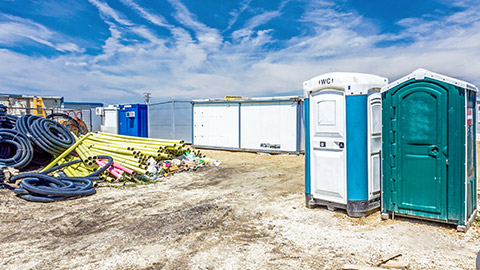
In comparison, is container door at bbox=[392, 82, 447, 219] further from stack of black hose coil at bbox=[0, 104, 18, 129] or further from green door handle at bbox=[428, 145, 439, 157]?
stack of black hose coil at bbox=[0, 104, 18, 129]

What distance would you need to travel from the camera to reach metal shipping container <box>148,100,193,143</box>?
19.7 m

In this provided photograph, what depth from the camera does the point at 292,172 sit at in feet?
35.2

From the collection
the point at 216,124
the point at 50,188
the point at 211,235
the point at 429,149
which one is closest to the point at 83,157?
the point at 50,188

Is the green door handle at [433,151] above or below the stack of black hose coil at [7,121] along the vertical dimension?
below

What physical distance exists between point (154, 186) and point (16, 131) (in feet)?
19.2

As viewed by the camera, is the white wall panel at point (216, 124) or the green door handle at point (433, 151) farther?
the white wall panel at point (216, 124)

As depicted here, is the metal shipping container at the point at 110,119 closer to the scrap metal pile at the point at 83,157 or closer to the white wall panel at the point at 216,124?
the white wall panel at the point at 216,124

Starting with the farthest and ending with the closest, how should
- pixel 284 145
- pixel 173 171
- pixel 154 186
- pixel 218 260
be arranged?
pixel 284 145 → pixel 173 171 → pixel 154 186 → pixel 218 260

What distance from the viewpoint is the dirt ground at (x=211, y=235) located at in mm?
4059

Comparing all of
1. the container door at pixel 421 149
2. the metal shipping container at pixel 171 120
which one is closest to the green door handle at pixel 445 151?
the container door at pixel 421 149

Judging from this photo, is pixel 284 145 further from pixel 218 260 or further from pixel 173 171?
pixel 218 260

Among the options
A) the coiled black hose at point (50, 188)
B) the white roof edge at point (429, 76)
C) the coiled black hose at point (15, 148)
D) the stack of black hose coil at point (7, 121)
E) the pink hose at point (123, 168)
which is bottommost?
the coiled black hose at point (50, 188)

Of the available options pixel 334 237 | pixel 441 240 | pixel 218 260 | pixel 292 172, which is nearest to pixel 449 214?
pixel 441 240

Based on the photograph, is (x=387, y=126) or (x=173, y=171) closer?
(x=387, y=126)
